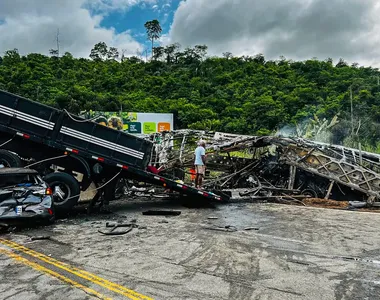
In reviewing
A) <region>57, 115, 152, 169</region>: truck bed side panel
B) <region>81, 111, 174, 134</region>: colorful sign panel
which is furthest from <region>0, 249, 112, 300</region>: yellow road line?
<region>81, 111, 174, 134</region>: colorful sign panel

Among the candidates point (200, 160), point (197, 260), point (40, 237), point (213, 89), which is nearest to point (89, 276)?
point (197, 260)

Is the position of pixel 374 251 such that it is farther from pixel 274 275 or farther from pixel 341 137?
pixel 341 137

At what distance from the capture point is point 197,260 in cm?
579

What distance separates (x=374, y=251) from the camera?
21.2ft

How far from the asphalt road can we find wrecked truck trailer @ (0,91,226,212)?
1.28m

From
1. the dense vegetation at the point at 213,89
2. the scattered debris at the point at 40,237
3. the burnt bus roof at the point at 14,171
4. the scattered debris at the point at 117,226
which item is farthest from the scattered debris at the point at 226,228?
the dense vegetation at the point at 213,89

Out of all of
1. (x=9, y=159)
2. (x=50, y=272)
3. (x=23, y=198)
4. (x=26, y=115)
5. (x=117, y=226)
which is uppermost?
(x=26, y=115)

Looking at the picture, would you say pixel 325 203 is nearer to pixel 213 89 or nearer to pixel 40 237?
pixel 40 237

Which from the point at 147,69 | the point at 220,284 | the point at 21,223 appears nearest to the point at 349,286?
the point at 220,284

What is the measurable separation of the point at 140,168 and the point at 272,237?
4593 millimetres

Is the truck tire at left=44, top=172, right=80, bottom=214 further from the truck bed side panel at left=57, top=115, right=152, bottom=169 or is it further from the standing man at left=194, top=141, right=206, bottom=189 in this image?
the standing man at left=194, top=141, right=206, bottom=189

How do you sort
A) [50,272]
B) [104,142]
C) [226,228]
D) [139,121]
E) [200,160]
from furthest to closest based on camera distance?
[139,121] → [200,160] → [104,142] → [226,228] → [50,272]

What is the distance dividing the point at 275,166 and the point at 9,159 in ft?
32.6

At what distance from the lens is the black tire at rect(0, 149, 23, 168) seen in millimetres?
9586
